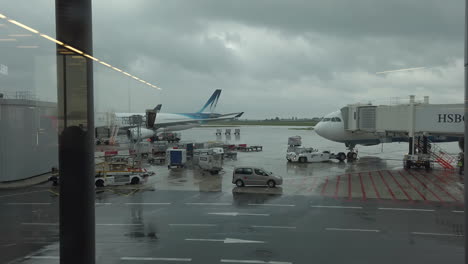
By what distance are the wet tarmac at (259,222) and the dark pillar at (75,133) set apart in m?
1.69

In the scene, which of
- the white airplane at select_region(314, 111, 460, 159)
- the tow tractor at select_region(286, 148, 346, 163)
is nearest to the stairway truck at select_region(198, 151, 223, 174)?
the tow tractor at select_region(286, 148, 346, 163)

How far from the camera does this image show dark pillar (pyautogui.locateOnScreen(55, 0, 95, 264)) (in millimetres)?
3104

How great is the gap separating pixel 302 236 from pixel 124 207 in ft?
33.8

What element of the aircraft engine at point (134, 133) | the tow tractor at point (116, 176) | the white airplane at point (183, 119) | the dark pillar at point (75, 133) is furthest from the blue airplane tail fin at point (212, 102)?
the dark pillar at point (75, 133)

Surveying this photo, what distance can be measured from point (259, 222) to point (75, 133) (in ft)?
41.5

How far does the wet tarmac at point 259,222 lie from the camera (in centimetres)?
1088

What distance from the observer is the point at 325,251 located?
36.1ft

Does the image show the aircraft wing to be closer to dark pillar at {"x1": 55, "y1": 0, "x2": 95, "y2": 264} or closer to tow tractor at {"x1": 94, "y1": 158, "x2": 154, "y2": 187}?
tow tractor at {"x1": 94, "y1": 158, "x2": 154, "y2": 187}

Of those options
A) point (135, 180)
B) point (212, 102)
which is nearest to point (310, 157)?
point (135, 180)

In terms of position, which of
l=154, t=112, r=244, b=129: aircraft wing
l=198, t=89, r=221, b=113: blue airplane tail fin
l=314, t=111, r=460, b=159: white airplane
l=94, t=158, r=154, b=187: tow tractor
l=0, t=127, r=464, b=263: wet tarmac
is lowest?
l=0, t=127, r=464, b=263: wet tarmac

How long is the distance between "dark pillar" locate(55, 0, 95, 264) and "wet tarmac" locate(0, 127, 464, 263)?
169cm

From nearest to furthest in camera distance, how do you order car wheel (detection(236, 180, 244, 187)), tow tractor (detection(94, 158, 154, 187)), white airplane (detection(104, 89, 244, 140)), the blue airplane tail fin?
car wheel (detection(236, 180, 244, 187)) → tow tractor (detection(94, 158, 154, 187)) → white airplane (detection(104, 89, 244, 140)) → the blue airplane tail fin

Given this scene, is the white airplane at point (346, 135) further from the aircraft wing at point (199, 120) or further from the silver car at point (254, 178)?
the aircraft wing at point (199, 120)

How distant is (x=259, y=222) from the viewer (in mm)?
14820
